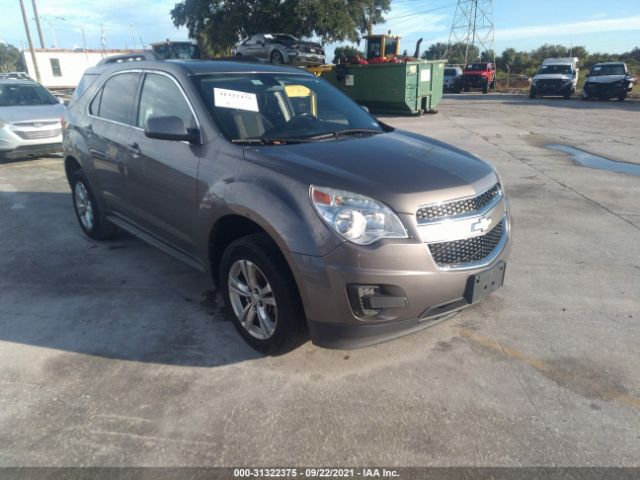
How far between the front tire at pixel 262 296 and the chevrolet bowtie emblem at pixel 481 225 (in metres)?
1.07

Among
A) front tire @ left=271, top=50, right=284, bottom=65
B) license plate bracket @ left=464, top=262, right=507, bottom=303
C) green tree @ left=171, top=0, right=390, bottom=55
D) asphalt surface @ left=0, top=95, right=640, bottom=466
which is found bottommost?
asphalt surface @ left=0, top=95, right=640, bottom=466

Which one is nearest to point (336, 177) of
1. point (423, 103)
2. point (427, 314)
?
point (427, 314)

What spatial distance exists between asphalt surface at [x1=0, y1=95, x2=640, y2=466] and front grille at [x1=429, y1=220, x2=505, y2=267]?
722 mm

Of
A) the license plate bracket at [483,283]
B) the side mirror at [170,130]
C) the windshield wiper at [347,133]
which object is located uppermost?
the side mirror at [170,130]

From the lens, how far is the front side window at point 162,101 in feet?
11.0

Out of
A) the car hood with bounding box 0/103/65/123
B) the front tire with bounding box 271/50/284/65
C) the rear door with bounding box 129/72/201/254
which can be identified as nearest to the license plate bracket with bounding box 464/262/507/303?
the rear door with bounding box 129/72/201/254

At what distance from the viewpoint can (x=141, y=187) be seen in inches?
148

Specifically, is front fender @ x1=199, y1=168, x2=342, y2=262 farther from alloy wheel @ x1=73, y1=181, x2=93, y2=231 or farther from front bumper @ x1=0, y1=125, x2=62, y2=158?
front bumper @ x1=0, y1=125, x2=62, y2=158

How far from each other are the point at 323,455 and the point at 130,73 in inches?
136

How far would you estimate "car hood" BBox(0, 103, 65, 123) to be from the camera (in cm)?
902

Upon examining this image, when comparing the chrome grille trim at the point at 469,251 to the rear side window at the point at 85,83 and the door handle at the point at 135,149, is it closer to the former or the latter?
the door handle at the point at 135,149

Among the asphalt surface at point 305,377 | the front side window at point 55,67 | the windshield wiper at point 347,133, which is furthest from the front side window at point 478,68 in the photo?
the front side window at point 55,67

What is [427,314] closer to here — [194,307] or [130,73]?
[194,307]

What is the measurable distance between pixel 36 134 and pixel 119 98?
20.9 ft
